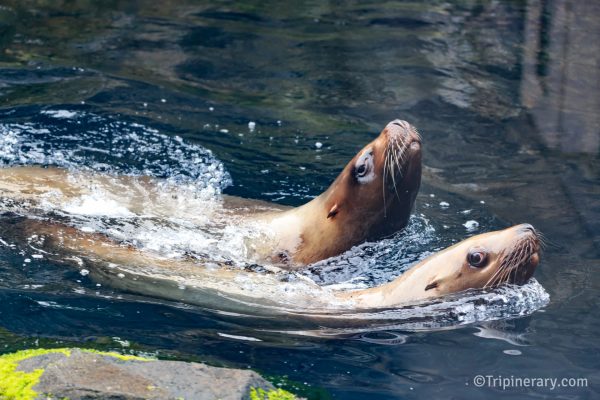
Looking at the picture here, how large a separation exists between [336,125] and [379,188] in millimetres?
2296

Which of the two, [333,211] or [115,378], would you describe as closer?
[115,378]

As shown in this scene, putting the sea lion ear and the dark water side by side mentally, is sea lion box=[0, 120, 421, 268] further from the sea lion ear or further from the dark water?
the dark water

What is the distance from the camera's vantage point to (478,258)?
196 inches

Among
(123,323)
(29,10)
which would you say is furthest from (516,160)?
(29,10)

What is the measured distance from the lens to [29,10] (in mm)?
10289

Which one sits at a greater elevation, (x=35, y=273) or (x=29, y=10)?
(x=29, y=10)

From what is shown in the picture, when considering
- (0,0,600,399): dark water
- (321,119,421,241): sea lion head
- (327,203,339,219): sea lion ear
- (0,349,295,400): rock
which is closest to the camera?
(0,349,295,400): rock

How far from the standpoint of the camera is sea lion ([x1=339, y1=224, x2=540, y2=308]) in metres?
4.88

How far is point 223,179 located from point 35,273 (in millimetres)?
2064

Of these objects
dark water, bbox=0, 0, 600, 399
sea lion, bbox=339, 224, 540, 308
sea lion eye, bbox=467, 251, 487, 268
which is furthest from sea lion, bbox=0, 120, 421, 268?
sea lion eye, bbox=467, 251, 487, 268

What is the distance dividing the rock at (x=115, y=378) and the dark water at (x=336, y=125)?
60 centimetres

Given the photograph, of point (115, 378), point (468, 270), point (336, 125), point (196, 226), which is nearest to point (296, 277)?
point (196, 226)

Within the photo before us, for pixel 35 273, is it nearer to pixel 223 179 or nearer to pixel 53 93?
pixel 223 179

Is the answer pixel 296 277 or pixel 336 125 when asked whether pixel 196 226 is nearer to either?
pixel 296 277
